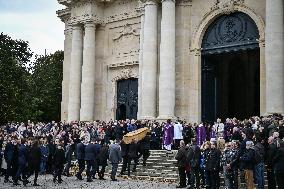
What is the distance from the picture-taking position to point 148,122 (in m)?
24.3

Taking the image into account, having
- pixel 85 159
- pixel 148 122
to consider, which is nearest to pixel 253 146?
pixel 85 159

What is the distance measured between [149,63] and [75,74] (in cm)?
683

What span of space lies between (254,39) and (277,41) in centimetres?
274

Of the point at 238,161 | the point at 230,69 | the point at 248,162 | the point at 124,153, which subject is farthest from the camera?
the point at 230,69

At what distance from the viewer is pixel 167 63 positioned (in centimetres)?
2562

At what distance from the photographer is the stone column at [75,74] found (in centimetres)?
3108

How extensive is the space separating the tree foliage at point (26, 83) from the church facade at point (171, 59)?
233 inches

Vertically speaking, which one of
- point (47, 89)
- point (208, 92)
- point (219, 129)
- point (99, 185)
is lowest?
point (99, 185)

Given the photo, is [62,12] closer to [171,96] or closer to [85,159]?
[171,96]

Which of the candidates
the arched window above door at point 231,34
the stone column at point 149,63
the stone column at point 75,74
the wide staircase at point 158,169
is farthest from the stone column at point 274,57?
the stone column at point 75,74

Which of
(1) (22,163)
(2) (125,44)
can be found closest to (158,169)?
(1) (22,163)

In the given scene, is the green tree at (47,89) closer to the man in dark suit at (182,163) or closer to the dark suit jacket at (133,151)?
the dark suit jacket at (133,151)

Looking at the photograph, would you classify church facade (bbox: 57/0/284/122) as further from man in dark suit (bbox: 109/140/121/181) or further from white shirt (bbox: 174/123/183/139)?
man in dark suit (bbox: 109/140/121/181)

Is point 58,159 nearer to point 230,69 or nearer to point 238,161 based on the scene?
point 238,161
